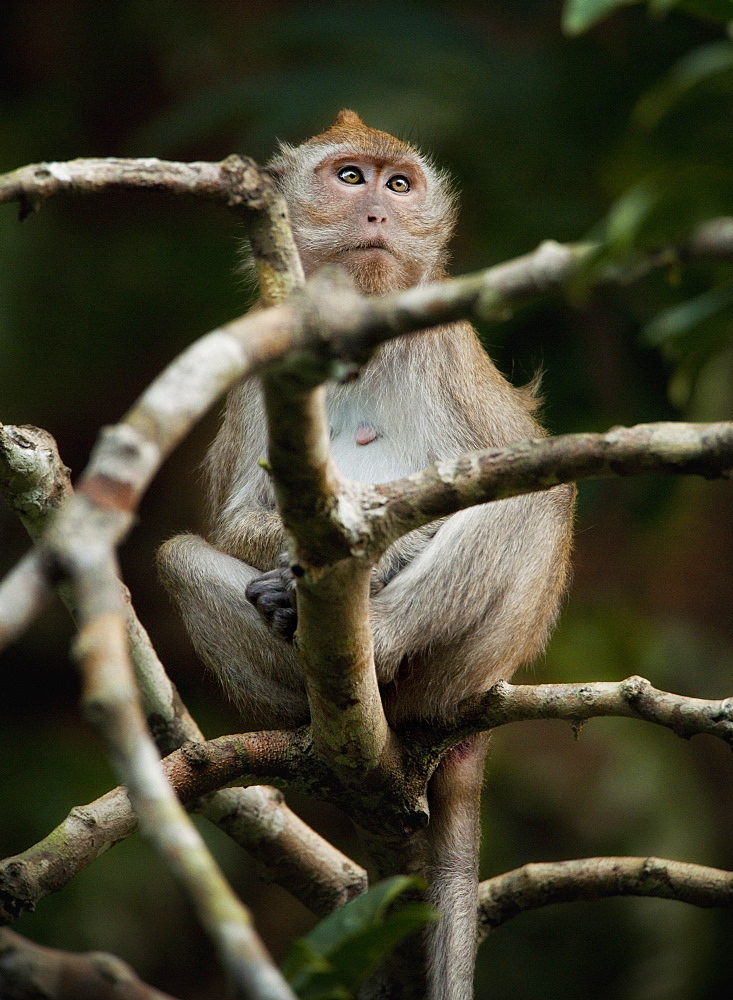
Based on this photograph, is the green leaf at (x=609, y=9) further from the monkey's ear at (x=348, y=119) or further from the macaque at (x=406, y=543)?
the monkey's ear at (x=348, y=119)

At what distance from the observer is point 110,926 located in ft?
19.2

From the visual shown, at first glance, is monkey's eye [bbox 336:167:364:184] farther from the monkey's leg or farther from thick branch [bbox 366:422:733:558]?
thick branch [bbox 366:422:733:558]

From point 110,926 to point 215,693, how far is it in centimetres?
143

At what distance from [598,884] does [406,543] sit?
1233 mm

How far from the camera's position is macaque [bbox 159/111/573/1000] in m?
3.44

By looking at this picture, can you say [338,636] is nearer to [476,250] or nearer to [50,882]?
[50,882]

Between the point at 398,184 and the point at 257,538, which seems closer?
the point at 257,538

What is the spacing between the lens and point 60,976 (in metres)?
1.87

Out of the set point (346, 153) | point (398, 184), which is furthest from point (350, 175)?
point (398, 184)

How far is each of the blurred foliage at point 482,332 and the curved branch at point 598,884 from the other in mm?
2323

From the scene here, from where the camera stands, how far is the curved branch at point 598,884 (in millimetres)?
3352

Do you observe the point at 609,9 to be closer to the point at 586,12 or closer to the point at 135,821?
the point at 586,12

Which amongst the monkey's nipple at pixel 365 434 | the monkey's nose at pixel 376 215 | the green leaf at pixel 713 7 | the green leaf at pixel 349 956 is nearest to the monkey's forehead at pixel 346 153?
the monkey's nose at pixel 376 215

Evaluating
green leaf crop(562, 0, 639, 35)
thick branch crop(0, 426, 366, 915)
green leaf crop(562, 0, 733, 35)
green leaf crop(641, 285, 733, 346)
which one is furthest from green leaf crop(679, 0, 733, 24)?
thick branch crop(0, 426, 366, 915)
